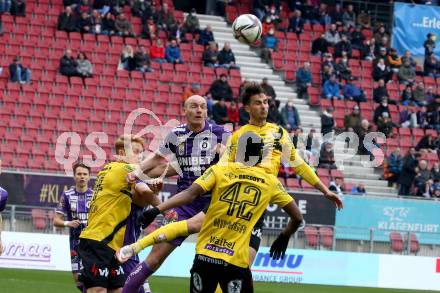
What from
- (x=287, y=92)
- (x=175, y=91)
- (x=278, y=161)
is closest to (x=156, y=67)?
(x=175, y=91)

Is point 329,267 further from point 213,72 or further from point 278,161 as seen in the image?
point 278,161

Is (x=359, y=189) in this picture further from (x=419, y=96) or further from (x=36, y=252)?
(x=36, y=252)

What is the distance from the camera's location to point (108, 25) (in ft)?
103

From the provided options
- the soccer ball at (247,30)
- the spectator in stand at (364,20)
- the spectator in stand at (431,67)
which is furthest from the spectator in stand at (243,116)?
the soccer ball at (247,30)

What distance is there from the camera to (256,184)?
9477mm

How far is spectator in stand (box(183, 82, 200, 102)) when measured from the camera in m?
29.9

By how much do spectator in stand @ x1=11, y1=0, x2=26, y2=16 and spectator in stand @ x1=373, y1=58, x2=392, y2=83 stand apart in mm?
11280

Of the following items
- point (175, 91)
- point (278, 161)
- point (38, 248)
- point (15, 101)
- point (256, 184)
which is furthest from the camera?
point (175, 91)

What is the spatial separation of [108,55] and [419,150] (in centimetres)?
944

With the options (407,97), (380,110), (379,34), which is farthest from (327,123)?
(379,34)

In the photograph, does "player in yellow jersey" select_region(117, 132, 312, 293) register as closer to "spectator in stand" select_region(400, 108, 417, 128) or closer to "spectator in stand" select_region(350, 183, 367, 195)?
"spectator in stand" select_region(350, 183, 367, 195)

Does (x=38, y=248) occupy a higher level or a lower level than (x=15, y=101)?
lower

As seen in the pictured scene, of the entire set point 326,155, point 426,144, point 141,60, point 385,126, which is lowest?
point 326,155

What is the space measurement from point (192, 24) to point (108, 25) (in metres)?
2.93
